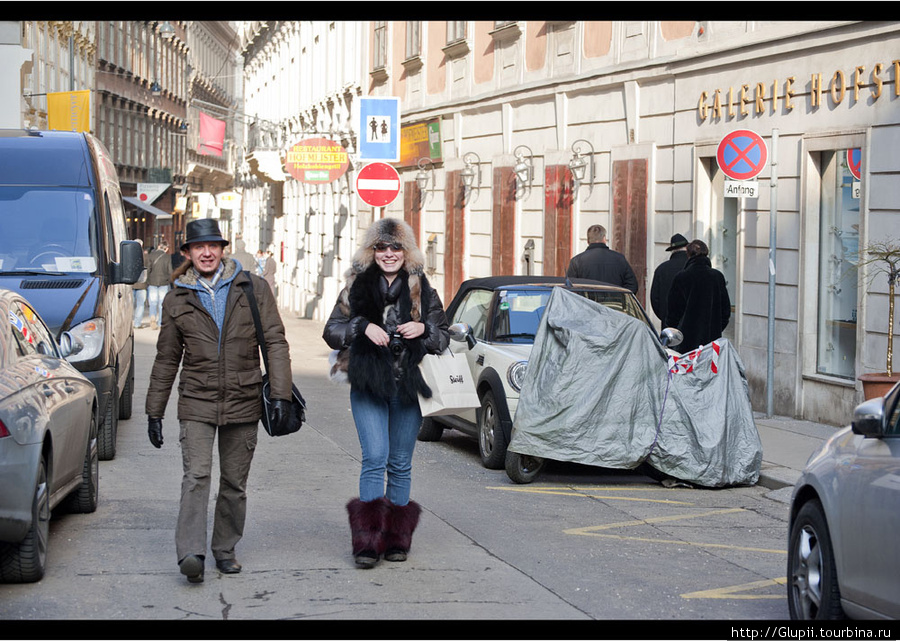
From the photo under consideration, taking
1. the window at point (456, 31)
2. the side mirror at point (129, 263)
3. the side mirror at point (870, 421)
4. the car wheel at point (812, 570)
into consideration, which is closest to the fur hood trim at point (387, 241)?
the car wheel at point (812, 570)

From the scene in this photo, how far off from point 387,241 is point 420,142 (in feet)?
69.8

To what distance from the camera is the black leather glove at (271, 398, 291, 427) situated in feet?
23.6

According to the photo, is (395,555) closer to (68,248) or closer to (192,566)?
(192,566)

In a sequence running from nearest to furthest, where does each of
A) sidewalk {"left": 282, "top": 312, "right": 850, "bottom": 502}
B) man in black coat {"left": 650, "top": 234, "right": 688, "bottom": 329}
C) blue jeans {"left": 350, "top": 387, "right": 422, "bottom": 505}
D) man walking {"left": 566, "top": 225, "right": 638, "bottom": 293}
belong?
1. blue jeans {"left": 350, "top": 387, "right": 422, "bottom": 505}
2. sidewalk {"left": 282, "top": 312, "right": 850, "bottom": 502}
3. man walking {"left": 566, "top": 225, "right": 638, "bottom": 293}
4. man in black coat {"left": 650, "top": 234, "right": 688, "bottom": 329}

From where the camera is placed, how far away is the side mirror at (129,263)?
1160cm

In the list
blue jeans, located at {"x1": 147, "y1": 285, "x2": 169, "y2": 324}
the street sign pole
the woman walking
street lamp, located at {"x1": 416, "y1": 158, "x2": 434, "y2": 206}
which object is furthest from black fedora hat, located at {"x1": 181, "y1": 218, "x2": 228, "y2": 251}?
blue jeans, located at {"x1": 147, "y1": 285, "x2": 169, "y2": 324}

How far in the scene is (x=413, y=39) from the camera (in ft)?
96.8

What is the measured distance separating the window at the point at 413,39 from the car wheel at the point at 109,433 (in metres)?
18.3

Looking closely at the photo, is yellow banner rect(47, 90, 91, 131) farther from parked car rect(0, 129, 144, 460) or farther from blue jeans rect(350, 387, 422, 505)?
blue jeans rect(350, 387, 422, 505)

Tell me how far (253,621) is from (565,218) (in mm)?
15249

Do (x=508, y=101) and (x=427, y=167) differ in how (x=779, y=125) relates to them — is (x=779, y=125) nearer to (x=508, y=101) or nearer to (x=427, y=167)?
(x=508, y=101)

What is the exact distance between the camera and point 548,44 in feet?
71.4

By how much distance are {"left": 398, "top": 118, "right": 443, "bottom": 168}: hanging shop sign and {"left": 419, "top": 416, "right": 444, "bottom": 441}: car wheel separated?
47.6 ft

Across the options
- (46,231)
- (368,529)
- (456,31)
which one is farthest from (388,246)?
(456,31)
